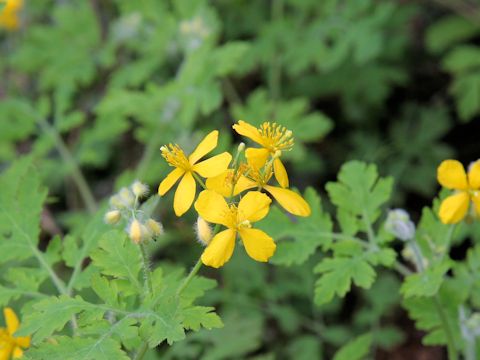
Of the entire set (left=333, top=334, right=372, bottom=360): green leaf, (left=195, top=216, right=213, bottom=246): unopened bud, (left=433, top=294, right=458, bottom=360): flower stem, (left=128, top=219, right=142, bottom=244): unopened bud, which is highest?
(left=128, top=219, right=142, bottom=244): unopened bud

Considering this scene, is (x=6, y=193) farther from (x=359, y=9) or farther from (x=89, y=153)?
(x=359, y=9)

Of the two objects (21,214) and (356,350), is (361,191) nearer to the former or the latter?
(356,350)

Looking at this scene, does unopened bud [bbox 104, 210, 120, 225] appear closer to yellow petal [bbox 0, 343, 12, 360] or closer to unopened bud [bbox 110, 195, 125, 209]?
unopened bud [bbox 110, 195, 125, 209]

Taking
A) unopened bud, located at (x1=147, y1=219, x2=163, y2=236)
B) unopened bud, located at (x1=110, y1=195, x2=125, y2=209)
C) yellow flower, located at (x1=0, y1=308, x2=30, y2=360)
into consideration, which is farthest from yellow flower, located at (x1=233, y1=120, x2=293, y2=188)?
yellow flower, located at (x1=0, y1=308, x2=30, y2=360)

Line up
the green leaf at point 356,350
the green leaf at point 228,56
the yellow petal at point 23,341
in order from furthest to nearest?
1. the green leaf at point 228,56
2. the green leaf at point 356,350
3. the yellow petal at point 23,341

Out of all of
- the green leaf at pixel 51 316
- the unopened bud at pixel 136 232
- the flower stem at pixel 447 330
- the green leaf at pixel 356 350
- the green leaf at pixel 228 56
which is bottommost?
the flower stem at pixel 447 330

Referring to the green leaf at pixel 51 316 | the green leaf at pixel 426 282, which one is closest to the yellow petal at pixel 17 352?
the green leaf at pixel 51 316

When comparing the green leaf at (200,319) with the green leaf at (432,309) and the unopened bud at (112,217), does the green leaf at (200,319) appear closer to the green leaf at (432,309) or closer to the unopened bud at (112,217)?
the unopened bud at (112,217)
